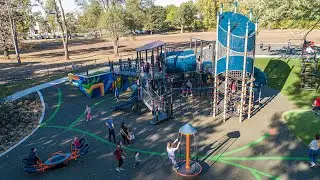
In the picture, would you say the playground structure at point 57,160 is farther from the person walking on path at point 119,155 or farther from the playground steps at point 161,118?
the playground steps at point 161,118

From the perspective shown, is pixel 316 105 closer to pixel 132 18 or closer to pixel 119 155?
pixel 119 155

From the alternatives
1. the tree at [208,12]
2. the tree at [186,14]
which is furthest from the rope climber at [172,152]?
the tree at [186,14]

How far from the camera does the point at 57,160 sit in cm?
1542

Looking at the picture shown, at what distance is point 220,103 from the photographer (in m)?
23.8

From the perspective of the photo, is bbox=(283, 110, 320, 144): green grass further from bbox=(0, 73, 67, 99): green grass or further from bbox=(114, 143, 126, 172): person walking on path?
bbox=(0, 73, 67, 99): green grass

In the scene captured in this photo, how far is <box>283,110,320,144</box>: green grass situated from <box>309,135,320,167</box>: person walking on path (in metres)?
2.81

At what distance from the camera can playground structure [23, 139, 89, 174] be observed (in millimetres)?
14766

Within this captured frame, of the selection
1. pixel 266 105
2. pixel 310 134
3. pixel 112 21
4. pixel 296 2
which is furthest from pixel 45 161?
pixel 112 21

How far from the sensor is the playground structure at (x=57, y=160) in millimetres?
14766

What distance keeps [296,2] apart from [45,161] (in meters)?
22.2

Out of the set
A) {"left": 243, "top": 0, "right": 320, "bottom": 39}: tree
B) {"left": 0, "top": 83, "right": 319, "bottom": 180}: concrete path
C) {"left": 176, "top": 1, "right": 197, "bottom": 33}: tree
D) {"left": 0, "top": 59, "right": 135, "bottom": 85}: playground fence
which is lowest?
{"left": 0, "top": 83, "right": 319, "bottom": 180}: concrete path

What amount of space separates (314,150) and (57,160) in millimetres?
12735

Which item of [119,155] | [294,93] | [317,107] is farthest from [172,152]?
[294,93]

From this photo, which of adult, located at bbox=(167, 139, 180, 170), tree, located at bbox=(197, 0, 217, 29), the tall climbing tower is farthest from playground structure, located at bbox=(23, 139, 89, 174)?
tree, located at bbox=(197, 0, 217, 29)
